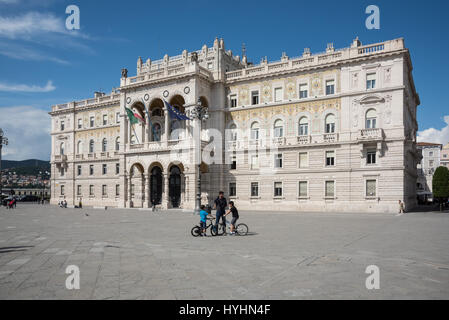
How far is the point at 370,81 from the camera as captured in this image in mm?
37094

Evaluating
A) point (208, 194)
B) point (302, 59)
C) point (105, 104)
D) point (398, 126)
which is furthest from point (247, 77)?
point (105, 104)

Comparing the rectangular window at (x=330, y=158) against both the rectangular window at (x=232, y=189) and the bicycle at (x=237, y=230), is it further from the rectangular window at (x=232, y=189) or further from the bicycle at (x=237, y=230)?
the bicycle at (x=237, y=230)

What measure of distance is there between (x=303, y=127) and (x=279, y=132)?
2873mm

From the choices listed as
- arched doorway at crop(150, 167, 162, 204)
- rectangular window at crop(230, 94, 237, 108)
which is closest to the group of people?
rectangular window at crop(230, 94, 237, 108)

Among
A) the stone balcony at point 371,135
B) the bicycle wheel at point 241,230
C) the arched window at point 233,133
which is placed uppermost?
the arched window at point 233,133

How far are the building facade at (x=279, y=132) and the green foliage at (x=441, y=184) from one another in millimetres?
8162

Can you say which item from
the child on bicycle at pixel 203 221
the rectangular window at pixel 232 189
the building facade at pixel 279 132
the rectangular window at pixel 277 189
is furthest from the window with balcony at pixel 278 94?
the child on bicycle at pixel 203 221

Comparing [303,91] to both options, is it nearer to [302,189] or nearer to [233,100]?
[233,100]

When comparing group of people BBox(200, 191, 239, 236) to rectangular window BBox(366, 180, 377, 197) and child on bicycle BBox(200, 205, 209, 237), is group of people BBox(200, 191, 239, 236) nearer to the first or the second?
child on bicycle BBox(200, 205, 209, 237)

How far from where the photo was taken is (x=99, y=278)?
8961mm

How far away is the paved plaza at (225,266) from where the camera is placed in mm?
7785

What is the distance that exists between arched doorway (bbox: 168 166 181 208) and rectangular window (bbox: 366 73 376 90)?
23800 mm

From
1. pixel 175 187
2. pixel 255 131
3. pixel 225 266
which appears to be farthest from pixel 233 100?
pixel 225 266

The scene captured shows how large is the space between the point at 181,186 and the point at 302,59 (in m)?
20.4
